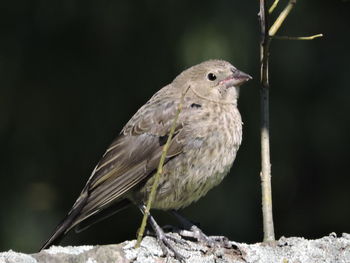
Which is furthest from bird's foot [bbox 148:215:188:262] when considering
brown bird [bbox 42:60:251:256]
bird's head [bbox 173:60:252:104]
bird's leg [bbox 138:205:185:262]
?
bird's head [bbox 173:60:252:104]

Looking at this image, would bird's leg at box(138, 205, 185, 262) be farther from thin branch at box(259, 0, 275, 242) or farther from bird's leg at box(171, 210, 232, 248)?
thin branch at box(259, 0, 275, 242)

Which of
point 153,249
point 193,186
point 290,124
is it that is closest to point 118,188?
point 193,186

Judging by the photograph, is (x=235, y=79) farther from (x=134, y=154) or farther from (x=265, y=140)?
(x=265, y=140)

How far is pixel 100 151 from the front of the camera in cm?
557

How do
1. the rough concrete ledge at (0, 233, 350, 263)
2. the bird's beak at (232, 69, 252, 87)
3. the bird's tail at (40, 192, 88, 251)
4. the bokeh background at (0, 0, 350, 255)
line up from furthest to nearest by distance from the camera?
the bokeh background at (0, 0, 350, 255) → the bird's beak at (232, 69, 252, 87) → the bird's tail at (40, 192, 88, 251) → the rough concrete ledge at (0, 233, 350, 263)

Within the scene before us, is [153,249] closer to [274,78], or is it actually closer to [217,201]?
[217,201]

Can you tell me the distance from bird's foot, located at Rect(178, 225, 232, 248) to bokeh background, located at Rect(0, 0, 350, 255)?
1.22 metres

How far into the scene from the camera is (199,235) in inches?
157

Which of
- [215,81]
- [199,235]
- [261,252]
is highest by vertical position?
[215,81]

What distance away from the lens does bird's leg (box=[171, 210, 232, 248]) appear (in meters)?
3.53

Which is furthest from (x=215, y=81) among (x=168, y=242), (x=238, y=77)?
(x=168, y=242)

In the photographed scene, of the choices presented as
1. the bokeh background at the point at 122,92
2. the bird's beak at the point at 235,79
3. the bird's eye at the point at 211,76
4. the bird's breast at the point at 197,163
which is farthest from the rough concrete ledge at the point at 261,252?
the bokeh background at the point at 122,92

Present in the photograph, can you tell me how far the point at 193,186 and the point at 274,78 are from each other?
5.40 ft

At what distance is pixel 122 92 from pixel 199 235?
5.89 feet
